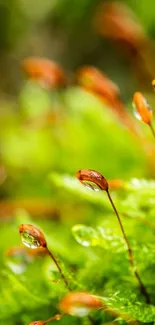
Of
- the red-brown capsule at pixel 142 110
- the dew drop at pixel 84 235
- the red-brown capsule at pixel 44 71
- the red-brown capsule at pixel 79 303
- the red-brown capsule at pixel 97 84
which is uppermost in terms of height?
the red-brown capsule at pixel 44 71

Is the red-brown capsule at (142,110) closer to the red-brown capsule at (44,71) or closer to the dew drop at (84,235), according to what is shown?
the dew drop at (84,235)

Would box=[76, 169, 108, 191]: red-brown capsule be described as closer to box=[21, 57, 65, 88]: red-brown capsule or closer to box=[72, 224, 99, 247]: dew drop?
box=[72, 224, 99, 247]: dew drop

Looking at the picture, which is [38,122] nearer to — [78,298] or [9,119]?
[9,119]

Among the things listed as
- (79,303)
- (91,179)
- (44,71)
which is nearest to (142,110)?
(91,179)

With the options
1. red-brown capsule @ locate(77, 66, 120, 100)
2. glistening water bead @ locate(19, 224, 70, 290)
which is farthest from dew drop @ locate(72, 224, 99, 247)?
red-brown capsule @ locate(77, 66, 120, 100)

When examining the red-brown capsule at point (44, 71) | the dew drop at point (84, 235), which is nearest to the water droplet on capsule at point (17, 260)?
the dew drop at point (84, 235)

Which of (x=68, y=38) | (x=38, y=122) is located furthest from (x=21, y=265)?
(x=68, y=38)
